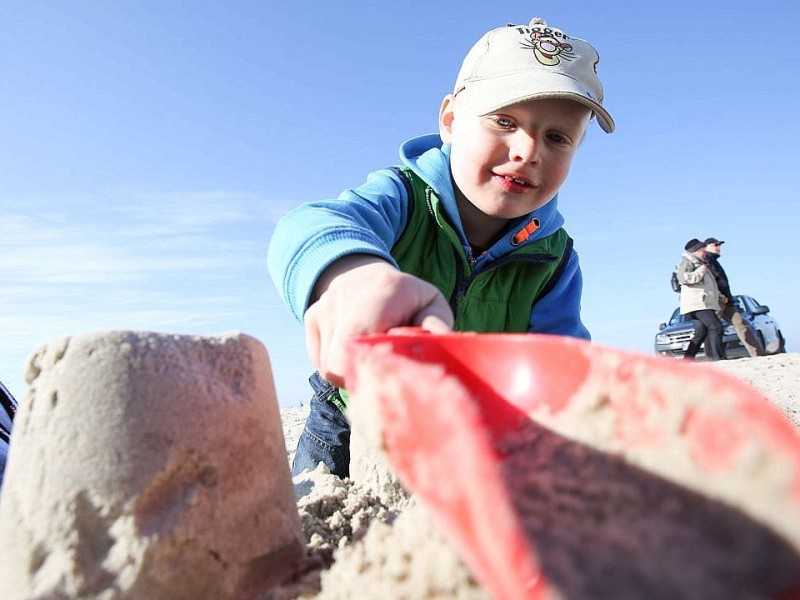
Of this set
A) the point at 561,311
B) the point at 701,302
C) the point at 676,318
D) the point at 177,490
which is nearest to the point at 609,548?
the point at 177,490

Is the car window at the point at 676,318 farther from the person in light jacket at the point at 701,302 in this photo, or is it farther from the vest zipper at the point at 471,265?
the vest zipper at the point at 471,265

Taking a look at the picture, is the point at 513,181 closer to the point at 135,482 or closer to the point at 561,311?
the point at 561,311

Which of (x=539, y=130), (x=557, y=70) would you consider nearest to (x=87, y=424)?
(x=539, y=130)

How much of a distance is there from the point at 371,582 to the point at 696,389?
1.72 ft

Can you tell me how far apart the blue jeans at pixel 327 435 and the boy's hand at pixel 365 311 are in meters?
1.65

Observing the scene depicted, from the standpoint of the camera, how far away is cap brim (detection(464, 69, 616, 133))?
7.49 ft

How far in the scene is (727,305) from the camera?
8195 mm

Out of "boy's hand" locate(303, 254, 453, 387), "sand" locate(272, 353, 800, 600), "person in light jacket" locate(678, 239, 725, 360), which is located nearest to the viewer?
"sand" locate(272, 353, 800, 600)

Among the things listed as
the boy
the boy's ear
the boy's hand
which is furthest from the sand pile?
the boy's ear

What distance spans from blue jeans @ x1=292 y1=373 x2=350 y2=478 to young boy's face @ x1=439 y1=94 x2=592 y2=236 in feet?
3.58

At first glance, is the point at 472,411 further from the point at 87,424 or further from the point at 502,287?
the point at 502,287

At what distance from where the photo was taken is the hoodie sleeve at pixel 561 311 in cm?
287

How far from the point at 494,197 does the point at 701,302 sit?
6.26 m

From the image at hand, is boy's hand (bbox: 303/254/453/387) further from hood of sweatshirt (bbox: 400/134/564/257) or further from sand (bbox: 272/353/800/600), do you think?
hood of sweatshirt (bbox: 400/134/564/257)
